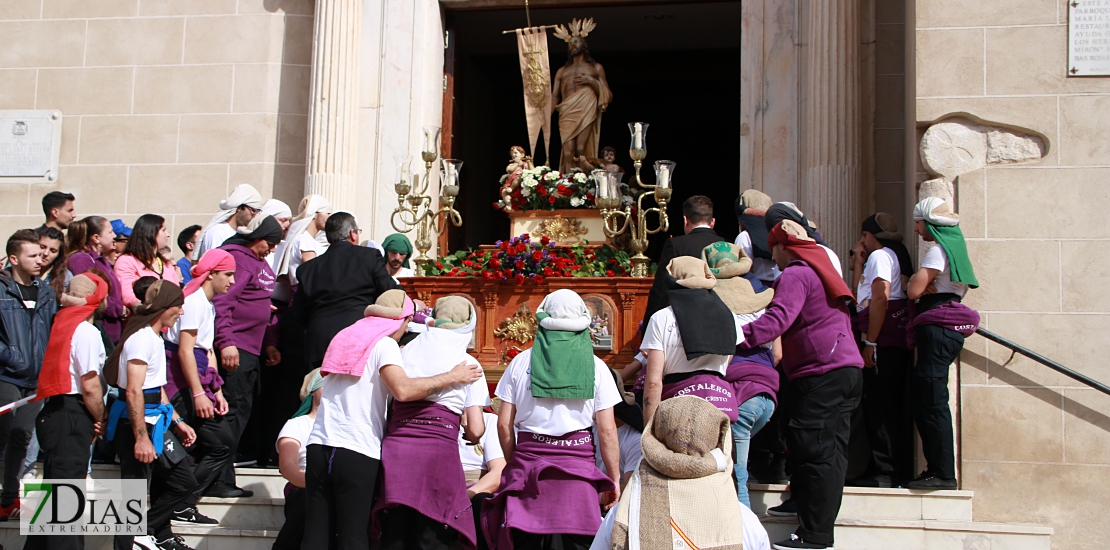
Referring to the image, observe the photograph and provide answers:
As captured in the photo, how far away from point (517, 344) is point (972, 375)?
10.7 feet

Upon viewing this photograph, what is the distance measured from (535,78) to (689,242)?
15.0ft

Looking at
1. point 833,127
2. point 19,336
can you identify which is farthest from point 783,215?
point 19,336

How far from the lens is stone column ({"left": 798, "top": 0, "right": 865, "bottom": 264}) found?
8.77m

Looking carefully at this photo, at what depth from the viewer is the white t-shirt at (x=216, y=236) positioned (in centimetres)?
768

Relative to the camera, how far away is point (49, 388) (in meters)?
6.04

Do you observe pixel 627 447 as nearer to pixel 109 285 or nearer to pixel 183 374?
pixel 183 374

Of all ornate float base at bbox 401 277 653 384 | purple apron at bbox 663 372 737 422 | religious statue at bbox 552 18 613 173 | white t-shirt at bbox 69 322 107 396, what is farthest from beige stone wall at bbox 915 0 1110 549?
white t-shirt at bbox 69 322 107 396

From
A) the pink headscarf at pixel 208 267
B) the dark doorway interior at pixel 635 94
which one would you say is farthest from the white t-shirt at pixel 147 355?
the dark doorway interior at pixel 635 94

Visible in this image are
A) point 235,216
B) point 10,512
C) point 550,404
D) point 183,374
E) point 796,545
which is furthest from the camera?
point 235,216

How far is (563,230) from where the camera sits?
32.0 ft

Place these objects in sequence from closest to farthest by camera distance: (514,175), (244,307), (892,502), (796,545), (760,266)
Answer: (796,545)
(892,502)
(760,266)
(244,307)
(514,175)

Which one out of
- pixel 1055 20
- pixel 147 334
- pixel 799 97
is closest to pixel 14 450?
pixel 147 334

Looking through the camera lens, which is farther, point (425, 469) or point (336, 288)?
point (336, 288)

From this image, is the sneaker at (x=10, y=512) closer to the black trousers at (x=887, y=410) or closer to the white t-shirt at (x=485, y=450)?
the white t-shirt at (x=485, y=450)
